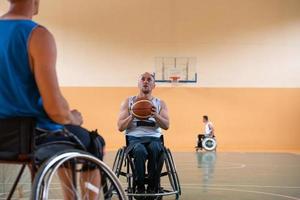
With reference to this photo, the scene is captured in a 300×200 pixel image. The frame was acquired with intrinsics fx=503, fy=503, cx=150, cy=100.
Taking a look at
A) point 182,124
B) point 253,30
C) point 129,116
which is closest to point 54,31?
point 182,124

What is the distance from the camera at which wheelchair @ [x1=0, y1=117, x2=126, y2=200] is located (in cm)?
165

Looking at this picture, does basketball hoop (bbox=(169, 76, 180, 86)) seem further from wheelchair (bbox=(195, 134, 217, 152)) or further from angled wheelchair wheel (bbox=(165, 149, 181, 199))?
angled wheelchair wheel (bbox=(165, 149, 181, 199))

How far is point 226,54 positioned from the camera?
12008 mm

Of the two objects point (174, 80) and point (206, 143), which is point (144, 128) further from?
point (174, 80)

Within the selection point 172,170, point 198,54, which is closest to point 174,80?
point 198,54

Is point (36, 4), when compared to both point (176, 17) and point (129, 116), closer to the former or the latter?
point (129, 116)

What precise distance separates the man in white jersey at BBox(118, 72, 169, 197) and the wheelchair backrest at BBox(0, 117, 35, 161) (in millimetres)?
2313

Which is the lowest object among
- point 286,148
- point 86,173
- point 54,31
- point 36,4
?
point 286,148

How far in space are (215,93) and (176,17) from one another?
6.72 ft

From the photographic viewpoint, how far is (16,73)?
1755mm

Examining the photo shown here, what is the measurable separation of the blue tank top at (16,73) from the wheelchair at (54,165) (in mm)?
44

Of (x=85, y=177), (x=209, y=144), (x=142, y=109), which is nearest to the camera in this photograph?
(x=85, y=177)

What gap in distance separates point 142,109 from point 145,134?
23cm

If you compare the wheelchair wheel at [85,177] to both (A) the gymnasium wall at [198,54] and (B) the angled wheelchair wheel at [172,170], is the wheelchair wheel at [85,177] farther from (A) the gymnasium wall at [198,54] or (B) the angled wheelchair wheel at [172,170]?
(A) the gymnasium wall at [198,54]
